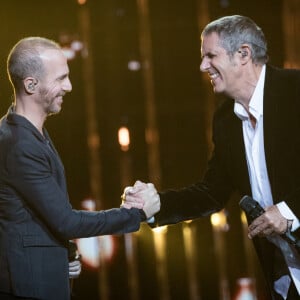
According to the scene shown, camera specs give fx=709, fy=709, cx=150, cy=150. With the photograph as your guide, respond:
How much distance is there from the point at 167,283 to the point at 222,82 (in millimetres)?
2373

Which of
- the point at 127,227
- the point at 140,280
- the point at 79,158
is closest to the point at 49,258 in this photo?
the point at 127,227

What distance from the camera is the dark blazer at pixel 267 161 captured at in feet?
7.61

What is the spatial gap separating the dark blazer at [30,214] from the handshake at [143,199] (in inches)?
15.7

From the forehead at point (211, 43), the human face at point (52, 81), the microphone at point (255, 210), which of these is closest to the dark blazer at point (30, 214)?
the human face at point (52, 81)

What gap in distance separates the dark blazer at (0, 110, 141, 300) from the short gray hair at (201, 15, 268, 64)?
2.65ft

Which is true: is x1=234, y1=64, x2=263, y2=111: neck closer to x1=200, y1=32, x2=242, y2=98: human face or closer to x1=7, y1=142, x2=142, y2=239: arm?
x1=200, y1=32, x2=242, y2=98: human face

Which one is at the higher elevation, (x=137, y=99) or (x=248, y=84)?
(x=248, y=84)

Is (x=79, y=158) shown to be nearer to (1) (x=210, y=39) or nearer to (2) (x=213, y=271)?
(2) (x=213, y=271)

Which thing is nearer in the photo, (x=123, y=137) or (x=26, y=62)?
(x=26, y=62)

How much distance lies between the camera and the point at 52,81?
209cm

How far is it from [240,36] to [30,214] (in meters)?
1.00

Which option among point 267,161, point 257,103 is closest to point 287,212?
point 267,161

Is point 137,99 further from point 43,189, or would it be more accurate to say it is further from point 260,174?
point 43,189

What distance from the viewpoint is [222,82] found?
249cm
